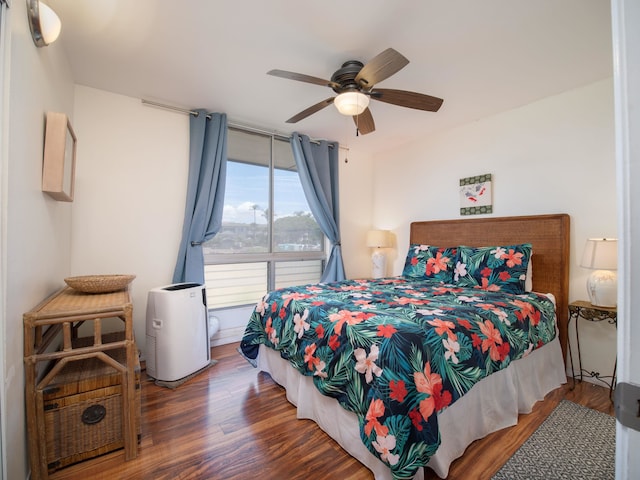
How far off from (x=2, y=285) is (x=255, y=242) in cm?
250

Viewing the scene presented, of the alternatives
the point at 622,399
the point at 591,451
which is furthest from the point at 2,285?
the point at 591,451

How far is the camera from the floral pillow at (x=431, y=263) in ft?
9.75

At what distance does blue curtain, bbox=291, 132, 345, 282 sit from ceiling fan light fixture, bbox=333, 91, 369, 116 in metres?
1.62

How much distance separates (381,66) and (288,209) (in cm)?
232

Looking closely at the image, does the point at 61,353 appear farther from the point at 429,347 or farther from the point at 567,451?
the point at 567,451

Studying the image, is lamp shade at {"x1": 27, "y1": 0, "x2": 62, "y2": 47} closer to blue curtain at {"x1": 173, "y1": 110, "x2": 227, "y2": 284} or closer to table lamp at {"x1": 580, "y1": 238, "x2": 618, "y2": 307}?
blue curtain at {"x1": 173, "y1": 110, "x2": 227, "y2": 284}

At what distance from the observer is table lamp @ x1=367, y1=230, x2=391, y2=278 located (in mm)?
4000

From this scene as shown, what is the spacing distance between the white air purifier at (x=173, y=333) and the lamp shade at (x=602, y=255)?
317 cm

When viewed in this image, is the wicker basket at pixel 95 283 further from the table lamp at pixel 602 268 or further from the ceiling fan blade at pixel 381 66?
the table lamp at pixel 602 268

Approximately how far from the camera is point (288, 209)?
384 cm

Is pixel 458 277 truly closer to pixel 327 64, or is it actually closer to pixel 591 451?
pixel 591 451

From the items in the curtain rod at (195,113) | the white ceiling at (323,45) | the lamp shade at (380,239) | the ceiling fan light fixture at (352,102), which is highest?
the white ceiling at (323,45)

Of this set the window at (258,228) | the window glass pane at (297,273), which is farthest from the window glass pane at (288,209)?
the window glass pane at (297,273)

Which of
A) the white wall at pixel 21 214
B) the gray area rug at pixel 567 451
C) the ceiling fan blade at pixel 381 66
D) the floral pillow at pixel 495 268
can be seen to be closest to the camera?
the white wall at pixel 21 214
